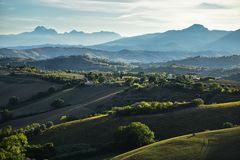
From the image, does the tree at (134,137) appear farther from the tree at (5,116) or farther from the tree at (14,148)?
the tree at (5,116)

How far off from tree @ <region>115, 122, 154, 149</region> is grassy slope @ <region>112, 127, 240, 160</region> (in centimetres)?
982

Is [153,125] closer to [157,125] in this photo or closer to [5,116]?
[157,125]

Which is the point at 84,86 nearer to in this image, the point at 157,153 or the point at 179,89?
the point at 179,89

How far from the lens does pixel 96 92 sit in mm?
165250

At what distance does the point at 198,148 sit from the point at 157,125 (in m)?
26.0

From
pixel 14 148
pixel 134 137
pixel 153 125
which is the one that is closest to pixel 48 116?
pixel 153 125

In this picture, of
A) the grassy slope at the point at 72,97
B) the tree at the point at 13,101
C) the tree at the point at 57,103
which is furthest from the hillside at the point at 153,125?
the tree at the point at 13,101

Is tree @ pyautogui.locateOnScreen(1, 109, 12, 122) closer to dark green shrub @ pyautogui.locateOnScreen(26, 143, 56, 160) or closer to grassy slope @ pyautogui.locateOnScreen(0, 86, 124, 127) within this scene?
grassy slope @ pyautogui.locateOnScreen(0, 86, 124, 127)

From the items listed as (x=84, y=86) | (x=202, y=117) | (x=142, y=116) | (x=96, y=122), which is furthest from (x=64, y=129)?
(x=84, y=86)

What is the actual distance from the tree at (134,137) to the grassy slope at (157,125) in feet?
15.2

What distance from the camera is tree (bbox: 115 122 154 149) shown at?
257 ft

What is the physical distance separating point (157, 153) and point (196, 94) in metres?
67.2

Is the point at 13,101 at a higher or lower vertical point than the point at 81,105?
lower

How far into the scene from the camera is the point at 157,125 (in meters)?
89.1
